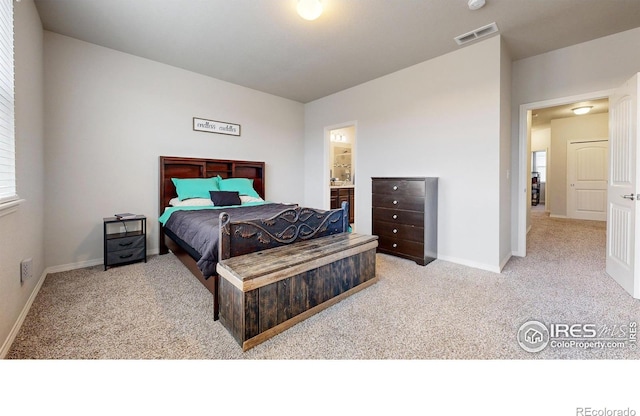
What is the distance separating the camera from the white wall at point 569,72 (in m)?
2.92

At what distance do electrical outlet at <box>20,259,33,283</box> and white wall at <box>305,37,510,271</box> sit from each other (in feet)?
12.9

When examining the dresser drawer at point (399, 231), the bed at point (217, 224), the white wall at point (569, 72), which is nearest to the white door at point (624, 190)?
the white wall at point (569, 72)

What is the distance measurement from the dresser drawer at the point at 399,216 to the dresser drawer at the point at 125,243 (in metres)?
3.06

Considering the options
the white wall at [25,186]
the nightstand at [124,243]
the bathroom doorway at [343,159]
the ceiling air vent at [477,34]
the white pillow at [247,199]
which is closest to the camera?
the white wall at [25,186]

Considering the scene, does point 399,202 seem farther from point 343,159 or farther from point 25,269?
point 343,159

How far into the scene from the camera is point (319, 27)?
2.81 metres

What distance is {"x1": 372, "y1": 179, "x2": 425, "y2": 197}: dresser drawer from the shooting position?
10.8 ft

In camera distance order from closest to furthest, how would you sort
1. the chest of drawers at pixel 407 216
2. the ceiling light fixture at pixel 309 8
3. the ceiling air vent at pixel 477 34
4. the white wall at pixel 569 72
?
the ceiling light fixture at pixel 309 8 → the ceiling air vent at pixel 477 34 → the white wall at pixel 569 72 → the chest of drawers at pixel 407 216

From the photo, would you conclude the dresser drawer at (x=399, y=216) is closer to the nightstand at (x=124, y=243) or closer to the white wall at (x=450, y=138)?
the white wall at (x=450, y=138)

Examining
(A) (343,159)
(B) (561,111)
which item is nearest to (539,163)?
(B) (561,111)

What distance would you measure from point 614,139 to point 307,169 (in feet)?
14.2

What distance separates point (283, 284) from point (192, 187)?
8.33ft
